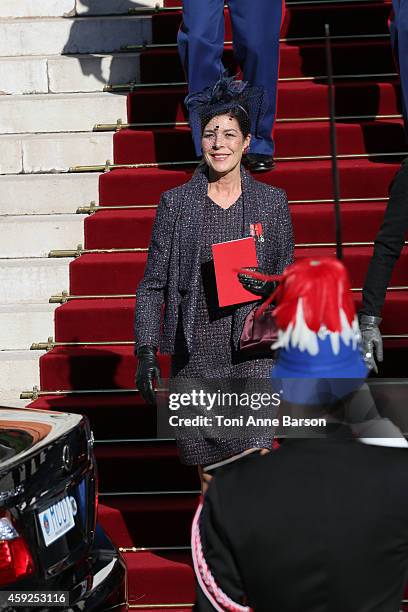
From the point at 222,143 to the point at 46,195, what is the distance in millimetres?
2780

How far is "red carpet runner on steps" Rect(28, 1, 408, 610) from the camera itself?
572 cm

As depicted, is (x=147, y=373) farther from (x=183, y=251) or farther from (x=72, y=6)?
(x=72, y=6)

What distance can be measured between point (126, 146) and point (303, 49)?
151 cm

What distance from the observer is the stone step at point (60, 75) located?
813 centimetres

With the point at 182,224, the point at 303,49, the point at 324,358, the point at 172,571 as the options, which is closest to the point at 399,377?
the point at 172,571

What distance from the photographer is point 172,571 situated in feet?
17.9

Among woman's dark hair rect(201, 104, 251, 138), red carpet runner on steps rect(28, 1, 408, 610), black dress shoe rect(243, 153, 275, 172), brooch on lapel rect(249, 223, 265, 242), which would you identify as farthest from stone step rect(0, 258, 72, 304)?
brooch on lapel rect(249, 223, 265, 242)

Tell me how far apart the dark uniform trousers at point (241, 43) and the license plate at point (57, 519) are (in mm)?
3211

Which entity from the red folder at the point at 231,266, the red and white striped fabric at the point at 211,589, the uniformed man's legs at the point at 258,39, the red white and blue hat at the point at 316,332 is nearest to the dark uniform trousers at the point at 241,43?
the uniformed man's legs at the point at 258,39

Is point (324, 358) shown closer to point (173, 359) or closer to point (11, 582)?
point (11, 582)

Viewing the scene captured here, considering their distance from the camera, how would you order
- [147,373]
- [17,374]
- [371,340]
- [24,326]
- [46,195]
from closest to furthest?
[147,373], [371,340], [17,374], [24,326], [46,195]

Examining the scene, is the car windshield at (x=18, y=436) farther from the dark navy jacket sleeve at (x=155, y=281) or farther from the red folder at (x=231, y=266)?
the red folder at (x=231, y=266)

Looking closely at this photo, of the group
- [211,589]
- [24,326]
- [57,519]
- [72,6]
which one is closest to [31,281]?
[24,326]

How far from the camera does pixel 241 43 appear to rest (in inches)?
273
